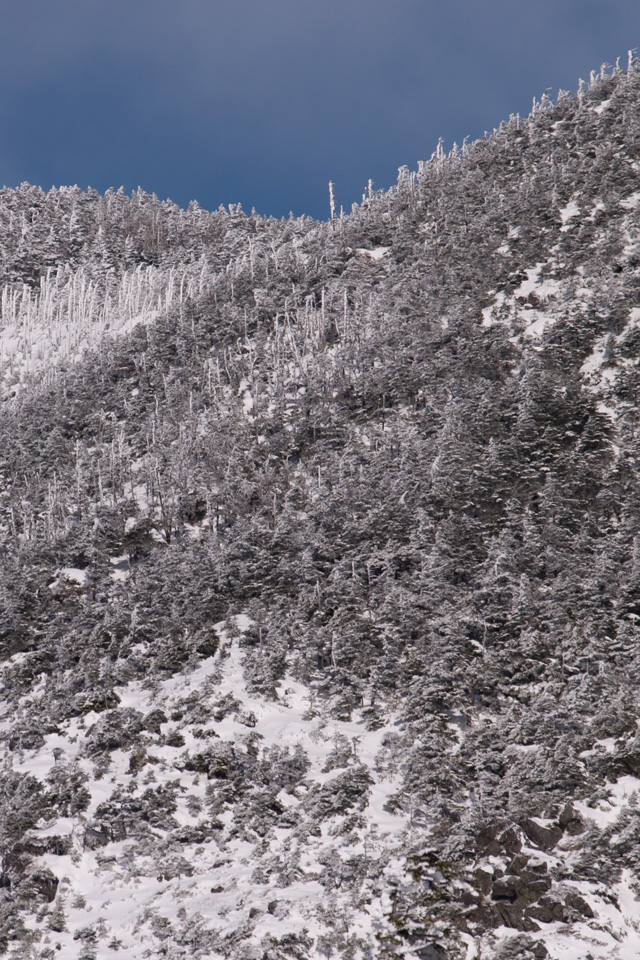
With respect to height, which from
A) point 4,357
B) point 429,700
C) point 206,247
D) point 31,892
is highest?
point 206,247

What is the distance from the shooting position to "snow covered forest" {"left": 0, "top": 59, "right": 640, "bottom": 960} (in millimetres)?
24219

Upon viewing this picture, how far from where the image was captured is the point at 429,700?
34.5 metres

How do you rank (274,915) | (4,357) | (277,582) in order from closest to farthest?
(274,915) < (277,582) < (4,357)

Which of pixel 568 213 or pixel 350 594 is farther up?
pixel 568 213

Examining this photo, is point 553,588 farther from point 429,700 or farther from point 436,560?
point 429,700

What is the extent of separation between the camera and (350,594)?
149ft

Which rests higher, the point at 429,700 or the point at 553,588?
the point at 553,588

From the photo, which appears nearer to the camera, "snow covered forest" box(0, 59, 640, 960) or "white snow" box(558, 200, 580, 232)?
"snow covered forest" box(0, 59, 640, 960)

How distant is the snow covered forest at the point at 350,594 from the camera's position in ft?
79.5

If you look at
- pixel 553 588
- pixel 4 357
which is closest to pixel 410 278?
pixel 553 588

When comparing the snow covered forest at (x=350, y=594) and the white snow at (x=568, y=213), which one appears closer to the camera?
the snow covered forest at (x=350, y=594)

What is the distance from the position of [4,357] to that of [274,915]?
329 ft

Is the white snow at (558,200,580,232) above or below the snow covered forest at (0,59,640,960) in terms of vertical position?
above

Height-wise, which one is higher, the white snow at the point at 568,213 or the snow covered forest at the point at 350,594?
the white snow at the point at 568,213
